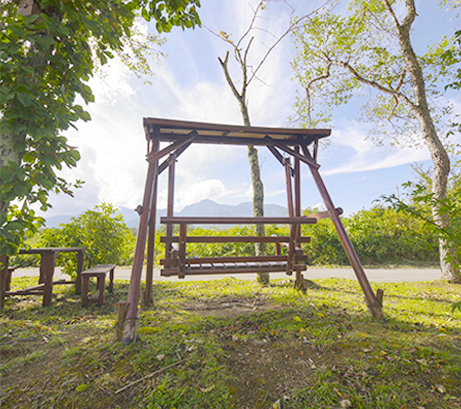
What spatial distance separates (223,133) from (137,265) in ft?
8.51

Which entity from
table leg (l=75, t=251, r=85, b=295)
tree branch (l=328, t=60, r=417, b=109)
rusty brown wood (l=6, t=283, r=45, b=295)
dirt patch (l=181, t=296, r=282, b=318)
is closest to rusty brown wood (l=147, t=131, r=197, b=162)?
dirt patch (l=181, t=296, r=282, b=318)

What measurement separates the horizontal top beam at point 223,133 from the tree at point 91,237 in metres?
3.07

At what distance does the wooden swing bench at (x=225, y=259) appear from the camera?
375 centimetres

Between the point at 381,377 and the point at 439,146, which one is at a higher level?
the point at 439,146

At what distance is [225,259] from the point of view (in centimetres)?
445

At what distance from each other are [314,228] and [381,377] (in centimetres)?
850

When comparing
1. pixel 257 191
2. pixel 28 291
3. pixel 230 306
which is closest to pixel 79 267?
pixel 28 291

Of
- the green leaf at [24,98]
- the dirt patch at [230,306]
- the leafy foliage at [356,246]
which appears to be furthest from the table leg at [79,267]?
the leafy foliage at [356,246]

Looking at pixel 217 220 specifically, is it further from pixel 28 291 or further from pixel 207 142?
pixel 28 291

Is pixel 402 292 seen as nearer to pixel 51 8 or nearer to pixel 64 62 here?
pixel 64 62

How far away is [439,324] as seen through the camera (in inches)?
131

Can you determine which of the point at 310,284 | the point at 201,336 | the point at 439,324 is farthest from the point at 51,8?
the point at 310,284

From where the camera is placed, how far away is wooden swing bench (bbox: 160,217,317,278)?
148 inches

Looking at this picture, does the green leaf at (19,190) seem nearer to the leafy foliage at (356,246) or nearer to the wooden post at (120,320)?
the wooden post at (120,320)
